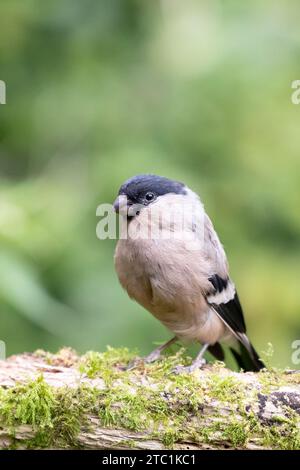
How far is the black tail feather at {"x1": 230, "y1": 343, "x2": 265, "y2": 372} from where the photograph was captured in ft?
17.7

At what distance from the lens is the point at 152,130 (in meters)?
7.27

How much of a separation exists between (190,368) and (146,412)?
0.66 metres

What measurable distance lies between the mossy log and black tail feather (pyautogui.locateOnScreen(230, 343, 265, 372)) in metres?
1.17

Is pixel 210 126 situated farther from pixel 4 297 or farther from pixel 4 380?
pixel 4 380

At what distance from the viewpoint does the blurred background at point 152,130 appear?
648 cm

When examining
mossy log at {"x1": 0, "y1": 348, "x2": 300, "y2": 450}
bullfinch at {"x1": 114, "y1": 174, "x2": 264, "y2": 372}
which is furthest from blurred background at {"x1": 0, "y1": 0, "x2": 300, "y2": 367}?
mossy log at {"x1": 0, "y1": 348, "x2": 300, "y2": 450}

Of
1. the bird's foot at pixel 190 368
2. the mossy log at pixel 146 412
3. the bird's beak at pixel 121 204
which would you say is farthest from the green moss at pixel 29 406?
the bird's beak at pixel 121 204

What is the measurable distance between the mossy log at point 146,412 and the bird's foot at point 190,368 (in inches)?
7.4

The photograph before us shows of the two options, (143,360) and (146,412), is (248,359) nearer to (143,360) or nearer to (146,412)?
(143,360)

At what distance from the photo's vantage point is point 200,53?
23.8ft

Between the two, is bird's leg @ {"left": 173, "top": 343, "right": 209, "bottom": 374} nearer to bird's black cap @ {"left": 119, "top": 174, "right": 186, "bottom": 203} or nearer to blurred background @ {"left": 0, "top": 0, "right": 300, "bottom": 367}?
bird's black cap @ {"left": 119, "top": 174, "right": 186, "bottom": 203}

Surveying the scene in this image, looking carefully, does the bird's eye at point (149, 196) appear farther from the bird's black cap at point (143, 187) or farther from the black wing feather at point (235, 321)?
the black wing feather at point (235, 321)

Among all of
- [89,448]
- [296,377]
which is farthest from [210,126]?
[89,448]

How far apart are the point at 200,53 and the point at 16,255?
123 inches
